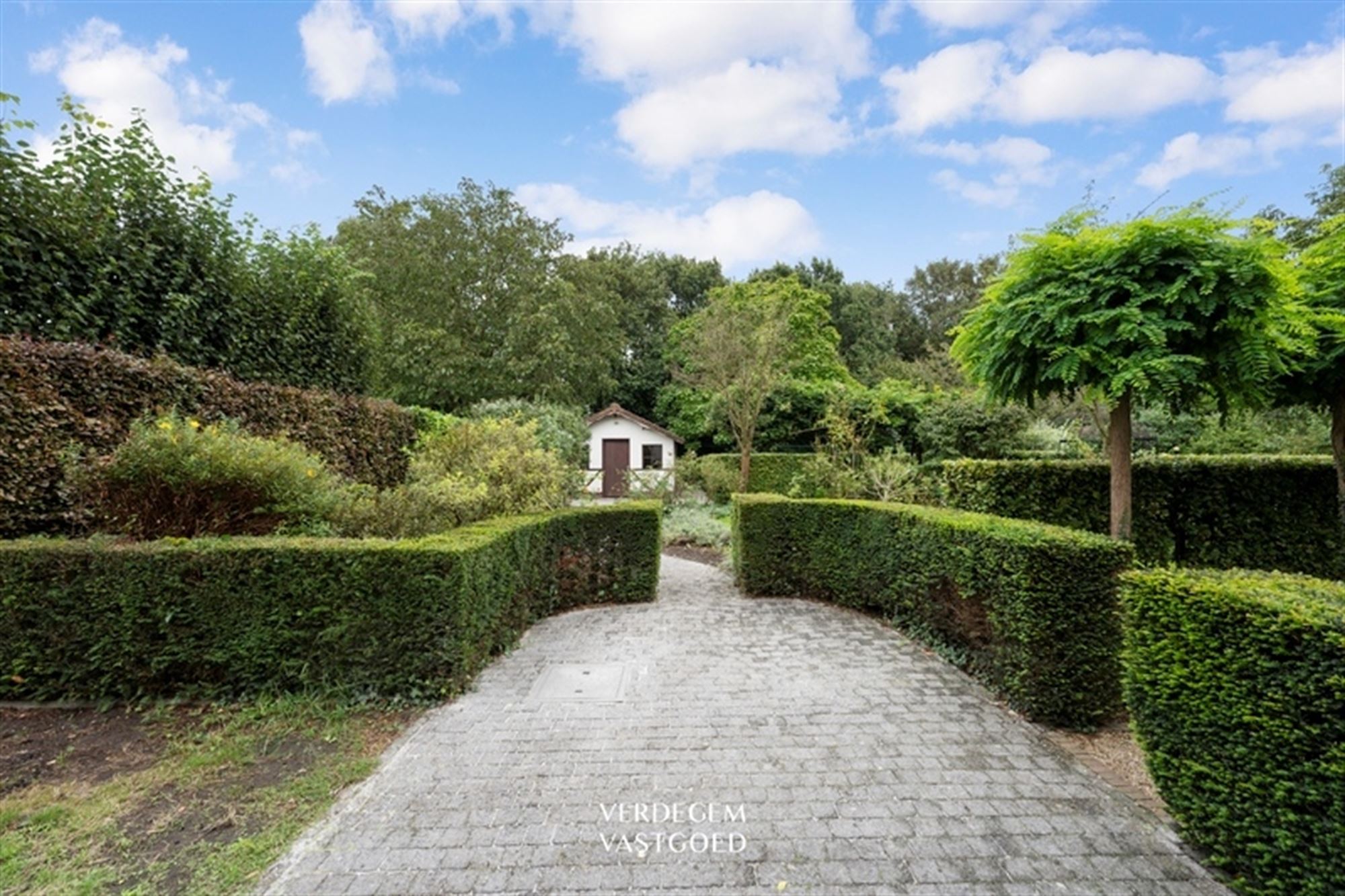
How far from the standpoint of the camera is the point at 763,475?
15531mm

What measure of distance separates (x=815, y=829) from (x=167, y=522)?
16.6 feet

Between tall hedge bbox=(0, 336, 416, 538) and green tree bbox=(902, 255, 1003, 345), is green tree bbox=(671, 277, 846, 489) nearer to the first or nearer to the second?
tall hedge bbox=(0, 336, 416, 538)

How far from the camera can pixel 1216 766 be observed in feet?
6.84

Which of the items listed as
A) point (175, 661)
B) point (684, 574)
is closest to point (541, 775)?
point (175, 661)

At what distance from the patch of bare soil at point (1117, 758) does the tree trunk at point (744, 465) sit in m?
11.1

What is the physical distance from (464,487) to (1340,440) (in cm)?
855

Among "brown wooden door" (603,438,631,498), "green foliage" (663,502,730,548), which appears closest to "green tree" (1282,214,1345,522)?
"green foliage" (663,502,730,548)

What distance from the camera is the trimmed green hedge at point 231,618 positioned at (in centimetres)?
344

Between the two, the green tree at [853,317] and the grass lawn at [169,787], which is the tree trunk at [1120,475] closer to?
the grass lawn at [169,787]

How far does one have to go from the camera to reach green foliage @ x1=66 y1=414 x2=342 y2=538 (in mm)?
4086

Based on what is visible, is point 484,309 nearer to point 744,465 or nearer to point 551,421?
point 551,421

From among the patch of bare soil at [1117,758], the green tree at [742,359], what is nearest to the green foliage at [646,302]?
the green tree at [742,359]

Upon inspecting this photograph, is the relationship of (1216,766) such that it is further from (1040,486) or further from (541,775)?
(1040,486)

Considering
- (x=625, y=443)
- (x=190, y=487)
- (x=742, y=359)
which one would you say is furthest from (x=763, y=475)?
(x=190, y=487)
